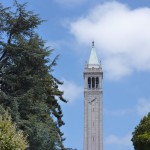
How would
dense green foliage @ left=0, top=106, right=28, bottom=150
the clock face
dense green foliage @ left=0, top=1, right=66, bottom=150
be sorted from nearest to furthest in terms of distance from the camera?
dense green foliage @ left=0, top=106, right=28, bottom=150, dense green foliage @ left=0, top=1, right=66, bottom=150, the clock face

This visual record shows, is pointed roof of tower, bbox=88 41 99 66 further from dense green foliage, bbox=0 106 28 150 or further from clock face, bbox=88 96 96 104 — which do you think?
dense green foliage, bbox=0 106 28 150

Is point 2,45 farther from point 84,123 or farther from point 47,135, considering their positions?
point 84,123

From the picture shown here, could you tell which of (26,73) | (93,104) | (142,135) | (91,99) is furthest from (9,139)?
(91,99)

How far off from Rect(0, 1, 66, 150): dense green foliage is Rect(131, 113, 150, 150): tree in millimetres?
9884

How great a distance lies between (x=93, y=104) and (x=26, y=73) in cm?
7432

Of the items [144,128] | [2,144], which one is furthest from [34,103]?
[144,128]

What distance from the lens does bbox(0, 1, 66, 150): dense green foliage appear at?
28.7 m

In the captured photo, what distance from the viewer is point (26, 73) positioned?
30031mm

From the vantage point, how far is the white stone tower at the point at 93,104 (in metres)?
101

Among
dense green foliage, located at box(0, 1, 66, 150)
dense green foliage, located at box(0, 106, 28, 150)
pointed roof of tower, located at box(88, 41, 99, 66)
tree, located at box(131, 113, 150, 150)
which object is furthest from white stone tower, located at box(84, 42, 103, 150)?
dense green foliage, located at box(0, 106, 28, 150)

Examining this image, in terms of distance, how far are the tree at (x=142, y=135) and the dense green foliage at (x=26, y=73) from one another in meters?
9.88

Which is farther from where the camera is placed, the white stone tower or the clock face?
the clock face

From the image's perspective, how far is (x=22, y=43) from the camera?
29.5 metres

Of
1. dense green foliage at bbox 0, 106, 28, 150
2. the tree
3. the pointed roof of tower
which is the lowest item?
dense green foliage at bbox 0, 106, 28, 150
